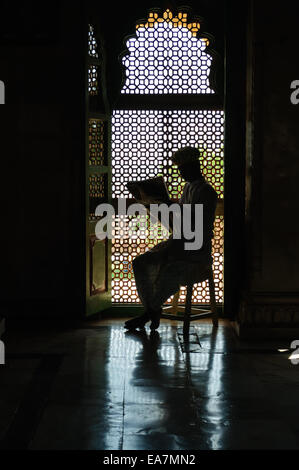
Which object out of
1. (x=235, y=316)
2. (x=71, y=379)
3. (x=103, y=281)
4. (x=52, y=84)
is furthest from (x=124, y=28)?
(x=71, y=379)

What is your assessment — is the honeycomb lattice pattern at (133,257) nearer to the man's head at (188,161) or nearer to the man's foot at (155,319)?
the man's foot at (155,319)

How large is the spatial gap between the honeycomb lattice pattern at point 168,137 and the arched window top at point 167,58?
230 mm

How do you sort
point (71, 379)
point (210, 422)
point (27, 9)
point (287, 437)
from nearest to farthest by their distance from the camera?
point (287, 437) → point (210, 422) → point (71, 379) → point (27, 9)

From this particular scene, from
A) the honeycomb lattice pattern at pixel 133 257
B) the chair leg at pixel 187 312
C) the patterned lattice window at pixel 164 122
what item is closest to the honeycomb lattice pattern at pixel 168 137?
the patterned lattice window at pixel 164 122

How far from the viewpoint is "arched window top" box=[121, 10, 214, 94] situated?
642 cm

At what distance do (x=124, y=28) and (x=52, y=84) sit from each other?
858 millimetres

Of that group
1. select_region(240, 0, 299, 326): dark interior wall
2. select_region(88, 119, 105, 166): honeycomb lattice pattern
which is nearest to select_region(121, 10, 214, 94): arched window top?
select_region(88, 119, 105, 166): honeycomb lattice pattern

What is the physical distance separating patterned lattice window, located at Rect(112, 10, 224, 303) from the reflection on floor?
131cm

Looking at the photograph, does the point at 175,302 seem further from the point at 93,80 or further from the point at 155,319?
the point at 93,80

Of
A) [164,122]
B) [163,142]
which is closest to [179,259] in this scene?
[163,142]

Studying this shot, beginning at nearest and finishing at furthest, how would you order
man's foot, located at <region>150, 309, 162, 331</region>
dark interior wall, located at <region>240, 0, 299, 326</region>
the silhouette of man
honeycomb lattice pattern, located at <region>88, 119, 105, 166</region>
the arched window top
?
dark interior wall, located at <region>240, 0, 299, 326</region>, the silhouette of man, man's foot, located at <region>150, 309, 162, 331</region>, honeycomb lattice pattern, located at <region>88, 119, 105, 166</region>, the arched window top

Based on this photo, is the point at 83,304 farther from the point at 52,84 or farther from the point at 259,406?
the point at 259,406

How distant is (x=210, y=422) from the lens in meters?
3.63

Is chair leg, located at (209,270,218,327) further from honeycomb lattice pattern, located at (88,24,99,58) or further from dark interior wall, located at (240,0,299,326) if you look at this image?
honeycomb lattice pattern, located at (88,24,99,58)
